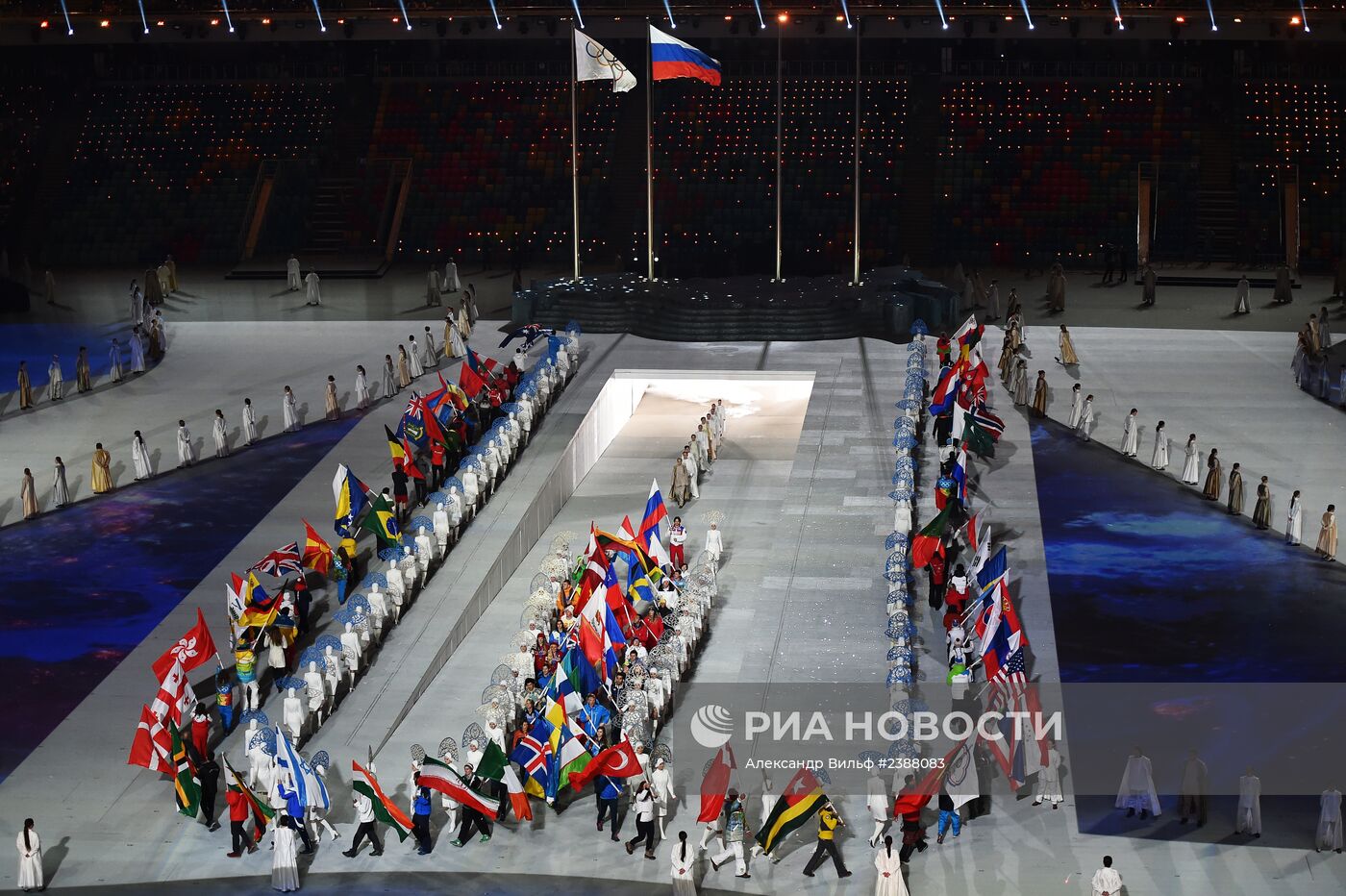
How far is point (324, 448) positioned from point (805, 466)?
29.0 ft

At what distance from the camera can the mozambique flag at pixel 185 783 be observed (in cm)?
2255

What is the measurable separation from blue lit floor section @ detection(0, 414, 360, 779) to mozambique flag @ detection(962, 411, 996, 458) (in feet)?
36.5

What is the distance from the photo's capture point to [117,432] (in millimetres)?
36031

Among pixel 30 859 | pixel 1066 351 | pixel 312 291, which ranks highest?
pixel 312 291

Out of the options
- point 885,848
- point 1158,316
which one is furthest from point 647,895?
point 1158,316

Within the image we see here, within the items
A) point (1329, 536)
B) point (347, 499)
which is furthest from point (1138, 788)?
point (347, 499)

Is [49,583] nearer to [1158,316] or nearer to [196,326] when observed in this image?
[196,326]

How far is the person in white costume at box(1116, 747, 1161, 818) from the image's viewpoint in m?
21.9

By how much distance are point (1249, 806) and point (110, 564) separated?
17700 millimetres

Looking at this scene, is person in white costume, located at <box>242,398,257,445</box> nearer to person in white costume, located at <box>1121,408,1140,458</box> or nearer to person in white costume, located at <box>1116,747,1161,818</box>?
person in white costume, located at <box>1121,408,1140,458</box>

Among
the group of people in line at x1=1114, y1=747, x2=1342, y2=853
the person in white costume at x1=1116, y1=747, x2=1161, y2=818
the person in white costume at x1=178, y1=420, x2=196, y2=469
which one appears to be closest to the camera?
the group of people in line at x1=1114, y1=747, x2=1342, y2=853

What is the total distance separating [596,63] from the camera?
39562 millimetres

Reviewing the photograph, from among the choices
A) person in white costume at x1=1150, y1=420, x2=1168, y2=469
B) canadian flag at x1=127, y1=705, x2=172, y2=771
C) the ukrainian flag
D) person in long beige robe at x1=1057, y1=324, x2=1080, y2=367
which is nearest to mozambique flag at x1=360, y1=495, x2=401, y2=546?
the ukrainian flag
